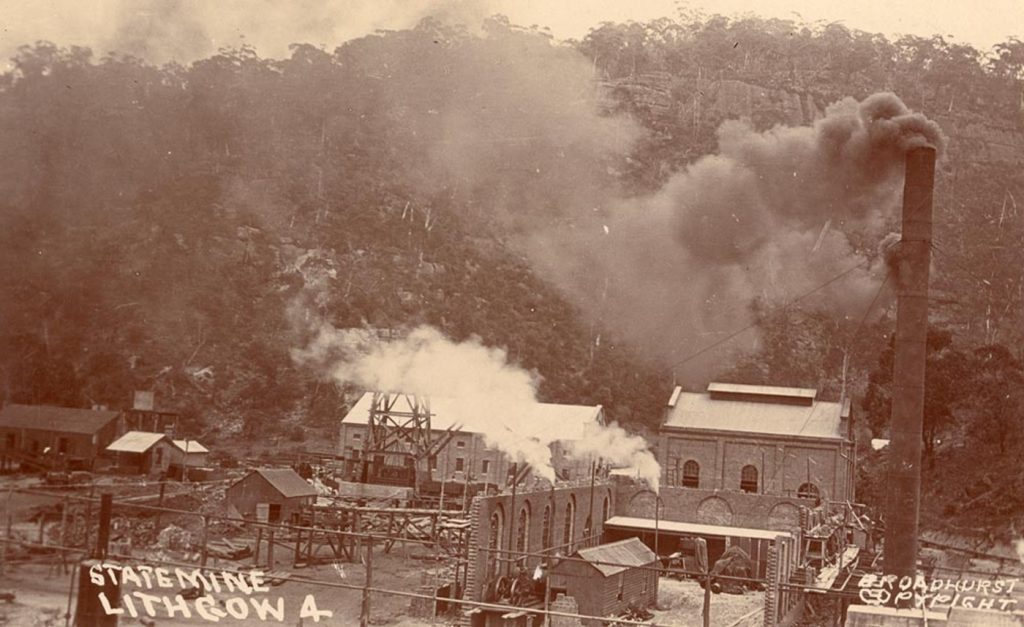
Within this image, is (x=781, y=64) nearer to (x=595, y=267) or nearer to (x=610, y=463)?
(x=595, y=267)

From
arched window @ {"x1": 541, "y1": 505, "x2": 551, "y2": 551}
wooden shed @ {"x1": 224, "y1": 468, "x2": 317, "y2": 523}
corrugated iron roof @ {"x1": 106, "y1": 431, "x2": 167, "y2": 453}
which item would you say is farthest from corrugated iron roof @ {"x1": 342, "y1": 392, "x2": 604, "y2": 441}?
arched window @ {"x1": 541, "y1": 505, "x2": 551, "y2": 551}

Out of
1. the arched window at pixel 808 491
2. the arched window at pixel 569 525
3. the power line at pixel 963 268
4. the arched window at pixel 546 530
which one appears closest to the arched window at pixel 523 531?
the arched window at pixel 546 530

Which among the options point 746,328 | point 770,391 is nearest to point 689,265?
point 746,328

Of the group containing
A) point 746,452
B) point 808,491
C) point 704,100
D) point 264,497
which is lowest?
point 264,497

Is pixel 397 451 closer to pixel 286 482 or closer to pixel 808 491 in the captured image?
pixel 286 482

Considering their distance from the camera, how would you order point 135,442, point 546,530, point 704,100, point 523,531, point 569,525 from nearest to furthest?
point 523,531 < point 546,530 < point 569,525 < point 135,442 < point 704,100

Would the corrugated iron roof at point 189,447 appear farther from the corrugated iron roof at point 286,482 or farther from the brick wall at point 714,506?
the brick wall at point 714,506

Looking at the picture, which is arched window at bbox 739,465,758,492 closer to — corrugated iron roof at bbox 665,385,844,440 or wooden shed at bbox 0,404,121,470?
corrugated iron roof at bbox 665,385,844,440
